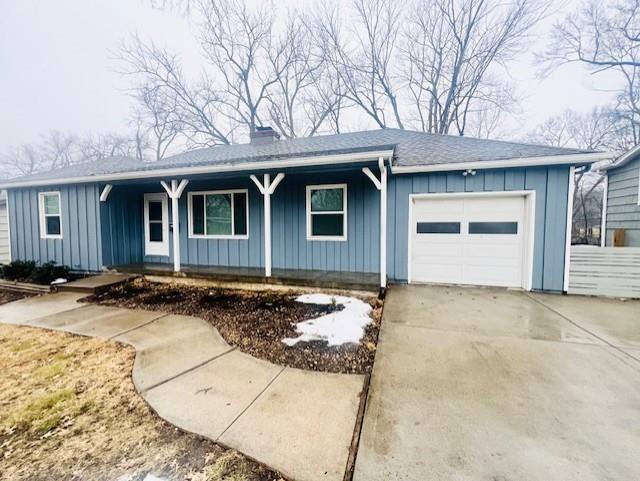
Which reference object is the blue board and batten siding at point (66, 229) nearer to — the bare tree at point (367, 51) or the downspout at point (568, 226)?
the downspout at point (568, 226)

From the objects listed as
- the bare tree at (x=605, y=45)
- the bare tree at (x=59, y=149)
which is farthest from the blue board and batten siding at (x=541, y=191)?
the bare tree at (x=59, y=149)

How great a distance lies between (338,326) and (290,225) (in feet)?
11.4

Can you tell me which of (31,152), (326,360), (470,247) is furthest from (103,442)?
(31,152)

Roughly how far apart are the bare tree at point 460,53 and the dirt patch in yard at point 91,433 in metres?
15.4

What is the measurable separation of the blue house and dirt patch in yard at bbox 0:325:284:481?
11.5 feet

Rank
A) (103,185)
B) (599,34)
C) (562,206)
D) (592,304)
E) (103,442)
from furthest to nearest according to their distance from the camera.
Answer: (599,34) < (103,185) < (562,206) < (592,304) < (103,442)

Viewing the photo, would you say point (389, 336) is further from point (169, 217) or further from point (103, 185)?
point (103, 185)

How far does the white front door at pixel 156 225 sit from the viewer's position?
7.75 m

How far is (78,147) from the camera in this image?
23578 mm

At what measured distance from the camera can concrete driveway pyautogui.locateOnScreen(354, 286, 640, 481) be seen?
62.8 inches

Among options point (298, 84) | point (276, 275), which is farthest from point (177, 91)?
point (276, 275)

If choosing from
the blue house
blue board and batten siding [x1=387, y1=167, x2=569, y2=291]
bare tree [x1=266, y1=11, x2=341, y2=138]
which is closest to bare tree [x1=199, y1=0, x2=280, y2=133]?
bare tree [x1=266, y1=11, x2=341, y2=138]

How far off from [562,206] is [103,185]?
1015 cm

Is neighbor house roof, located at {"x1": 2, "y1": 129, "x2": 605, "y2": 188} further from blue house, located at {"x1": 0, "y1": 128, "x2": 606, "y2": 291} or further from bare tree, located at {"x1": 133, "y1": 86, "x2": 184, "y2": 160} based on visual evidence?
bare tree, located at {"x1": 133, "y1": 86, "x2": 184, "y2": 160}
